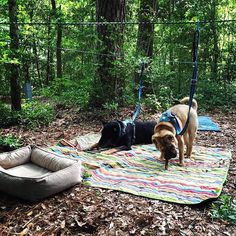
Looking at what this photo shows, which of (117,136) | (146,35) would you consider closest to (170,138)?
(117,136)

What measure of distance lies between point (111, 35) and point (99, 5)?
3.43ft

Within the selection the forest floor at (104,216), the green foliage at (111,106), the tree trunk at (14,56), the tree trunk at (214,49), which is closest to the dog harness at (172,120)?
the forest floor at (104,216)

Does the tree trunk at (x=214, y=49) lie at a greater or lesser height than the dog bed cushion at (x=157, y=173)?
greater

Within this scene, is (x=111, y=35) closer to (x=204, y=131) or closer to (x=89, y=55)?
(x=89, y=55)

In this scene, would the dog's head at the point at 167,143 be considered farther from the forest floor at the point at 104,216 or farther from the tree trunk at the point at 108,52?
the tree trunk at the point at 108,52

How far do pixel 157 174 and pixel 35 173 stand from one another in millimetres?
1804

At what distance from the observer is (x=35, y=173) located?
14.1ft

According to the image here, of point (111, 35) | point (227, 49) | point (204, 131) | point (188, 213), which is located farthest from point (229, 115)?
point (188, 213)

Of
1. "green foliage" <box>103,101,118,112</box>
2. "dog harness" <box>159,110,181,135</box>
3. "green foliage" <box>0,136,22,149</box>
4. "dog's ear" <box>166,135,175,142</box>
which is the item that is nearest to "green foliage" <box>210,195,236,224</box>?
"dog's ear" <box>166,135,175,142</box>

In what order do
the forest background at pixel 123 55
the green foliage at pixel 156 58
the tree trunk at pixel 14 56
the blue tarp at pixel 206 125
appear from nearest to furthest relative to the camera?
the blue tarp at pixel 206 125 → the tree trunk at pixel 14 56 → the forest background at pixel 123 55 → the green foliage at pixel 156 58

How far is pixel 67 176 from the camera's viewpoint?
3.79 metres

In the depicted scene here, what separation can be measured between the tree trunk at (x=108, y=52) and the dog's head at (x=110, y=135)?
2.20 meters

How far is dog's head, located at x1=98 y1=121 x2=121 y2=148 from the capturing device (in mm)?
5664

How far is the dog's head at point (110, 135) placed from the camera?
223 inches
